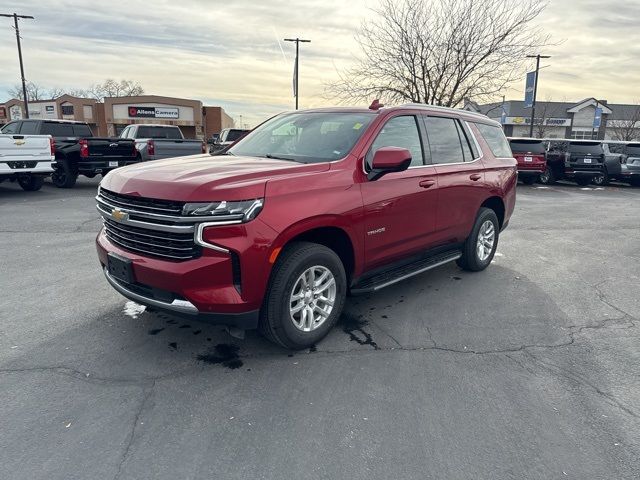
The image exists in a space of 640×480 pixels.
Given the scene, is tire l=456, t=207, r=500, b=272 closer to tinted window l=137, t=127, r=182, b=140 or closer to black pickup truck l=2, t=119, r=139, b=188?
black pickup truck l=2, t=119, r=139, b=188

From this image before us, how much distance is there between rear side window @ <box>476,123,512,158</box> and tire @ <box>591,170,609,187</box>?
13.7 meters

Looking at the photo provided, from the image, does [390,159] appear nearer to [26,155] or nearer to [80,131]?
[26,155]

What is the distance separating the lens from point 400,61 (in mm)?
21641

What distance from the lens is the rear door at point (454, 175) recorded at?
494 centimetres

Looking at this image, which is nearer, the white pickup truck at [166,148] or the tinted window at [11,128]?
the white pickup truck at [166,148]

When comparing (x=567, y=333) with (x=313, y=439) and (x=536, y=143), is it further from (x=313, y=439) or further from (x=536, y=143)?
(x=536, y=143)

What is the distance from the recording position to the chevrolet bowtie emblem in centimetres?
344

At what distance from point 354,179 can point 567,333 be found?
2352mm

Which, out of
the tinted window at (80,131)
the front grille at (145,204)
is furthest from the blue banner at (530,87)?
the front grille at (145,204)

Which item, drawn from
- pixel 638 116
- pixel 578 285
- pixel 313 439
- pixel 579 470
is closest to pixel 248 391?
pixel 313 439

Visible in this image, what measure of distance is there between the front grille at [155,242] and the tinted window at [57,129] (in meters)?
12.4

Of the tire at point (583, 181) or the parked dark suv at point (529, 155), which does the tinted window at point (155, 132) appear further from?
the tire at point (583, 181)

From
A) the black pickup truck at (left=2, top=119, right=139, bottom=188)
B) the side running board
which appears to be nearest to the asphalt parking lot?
the side running board

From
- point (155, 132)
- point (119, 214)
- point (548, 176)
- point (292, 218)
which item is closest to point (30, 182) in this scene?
point (155, 132)
